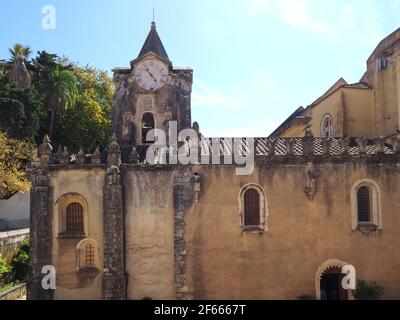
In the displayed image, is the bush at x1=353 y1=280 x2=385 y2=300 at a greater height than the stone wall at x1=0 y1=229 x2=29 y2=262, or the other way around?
the stone wall at x1=0 y1=229 x2=29 y2=262

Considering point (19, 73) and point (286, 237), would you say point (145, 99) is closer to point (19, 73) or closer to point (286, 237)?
point (286, 237)

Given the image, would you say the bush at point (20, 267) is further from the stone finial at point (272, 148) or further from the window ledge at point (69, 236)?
the stone finial at point (272, 148)

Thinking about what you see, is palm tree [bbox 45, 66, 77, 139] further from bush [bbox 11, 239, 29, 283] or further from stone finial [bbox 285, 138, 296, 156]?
stone finial [bbox 285, 138, 296, 156]

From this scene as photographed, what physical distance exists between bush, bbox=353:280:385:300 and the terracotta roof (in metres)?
16.6

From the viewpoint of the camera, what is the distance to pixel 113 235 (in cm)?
2052

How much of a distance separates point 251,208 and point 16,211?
21.3m

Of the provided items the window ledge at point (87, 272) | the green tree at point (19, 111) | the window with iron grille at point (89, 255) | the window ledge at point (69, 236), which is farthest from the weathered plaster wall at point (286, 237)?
the green tree at point (19, 111)

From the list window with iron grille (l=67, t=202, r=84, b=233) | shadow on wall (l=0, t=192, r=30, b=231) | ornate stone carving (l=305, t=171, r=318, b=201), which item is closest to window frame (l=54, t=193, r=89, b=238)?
window with iron grille (l=67, t=202, r=84, b=233)

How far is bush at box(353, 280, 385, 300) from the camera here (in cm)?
Answer: 2078

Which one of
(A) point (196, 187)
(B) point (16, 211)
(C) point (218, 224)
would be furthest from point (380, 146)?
(B) point (16, 211)

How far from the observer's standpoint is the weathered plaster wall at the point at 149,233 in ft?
68.0

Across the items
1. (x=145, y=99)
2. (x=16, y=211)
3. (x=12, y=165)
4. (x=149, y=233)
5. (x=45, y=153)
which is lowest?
(x=149, y=233)

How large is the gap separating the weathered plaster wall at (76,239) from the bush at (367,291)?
11.8 meters

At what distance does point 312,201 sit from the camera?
21.5 m
